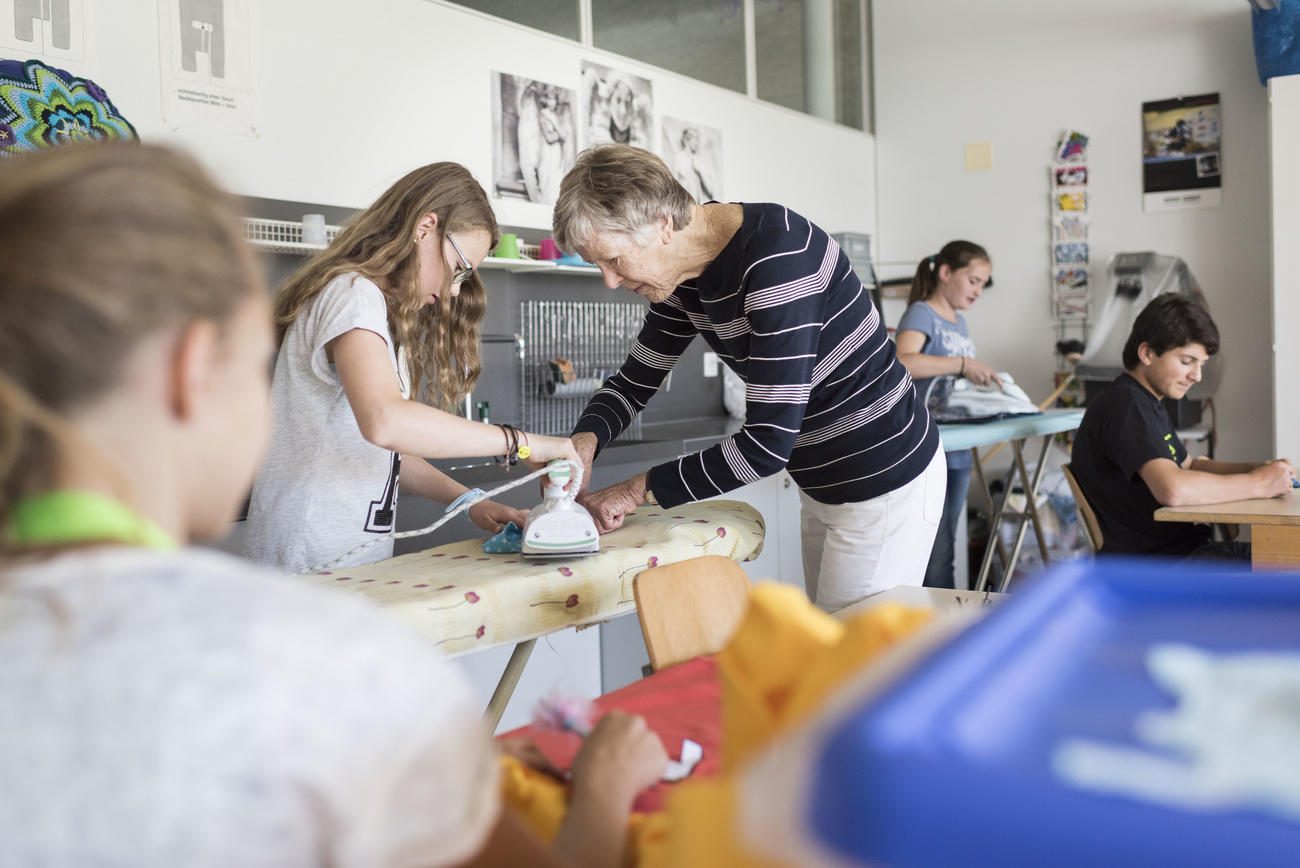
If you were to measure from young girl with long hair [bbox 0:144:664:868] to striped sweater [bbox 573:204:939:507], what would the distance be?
1170 millimetres

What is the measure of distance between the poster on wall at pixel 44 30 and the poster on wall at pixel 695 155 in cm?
224

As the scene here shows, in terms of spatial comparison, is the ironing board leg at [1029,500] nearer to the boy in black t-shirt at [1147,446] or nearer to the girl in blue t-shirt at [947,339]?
the girl in blue t-shirt at [947,339]

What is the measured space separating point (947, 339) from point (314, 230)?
232 centimetres

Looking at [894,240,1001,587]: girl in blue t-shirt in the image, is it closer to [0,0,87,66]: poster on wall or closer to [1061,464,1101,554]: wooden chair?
[1061,464,1101,554]: wooden chair

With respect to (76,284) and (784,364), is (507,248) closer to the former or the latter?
(784,364)

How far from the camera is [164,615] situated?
54cm

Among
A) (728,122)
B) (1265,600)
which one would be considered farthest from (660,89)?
(1265,600)

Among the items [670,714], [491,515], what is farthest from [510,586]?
[491,515]

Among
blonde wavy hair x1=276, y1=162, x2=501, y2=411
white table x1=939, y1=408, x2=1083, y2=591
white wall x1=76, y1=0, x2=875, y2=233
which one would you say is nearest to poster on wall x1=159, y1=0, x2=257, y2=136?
white wall x1=76, y1=0, x2=875, y2=233

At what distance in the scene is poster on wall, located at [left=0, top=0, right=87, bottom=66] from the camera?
7.74ft

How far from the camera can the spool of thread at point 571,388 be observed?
12.3 ft

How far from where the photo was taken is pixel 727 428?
404 centimetres

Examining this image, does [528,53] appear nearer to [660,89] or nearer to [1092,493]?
[660,89]

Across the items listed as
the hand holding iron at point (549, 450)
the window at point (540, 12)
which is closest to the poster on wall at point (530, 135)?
the window at point (540, 12)
